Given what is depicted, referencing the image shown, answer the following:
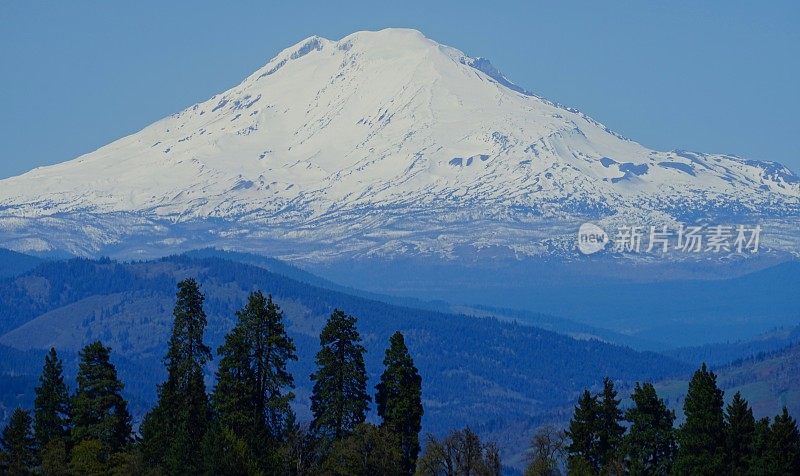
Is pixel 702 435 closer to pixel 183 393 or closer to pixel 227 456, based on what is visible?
pixel 227 456

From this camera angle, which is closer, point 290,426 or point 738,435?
point 738,435

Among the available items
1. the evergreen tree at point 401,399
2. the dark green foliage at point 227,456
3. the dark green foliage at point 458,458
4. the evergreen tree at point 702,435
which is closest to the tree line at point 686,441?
the evergreen tree at point 702,435

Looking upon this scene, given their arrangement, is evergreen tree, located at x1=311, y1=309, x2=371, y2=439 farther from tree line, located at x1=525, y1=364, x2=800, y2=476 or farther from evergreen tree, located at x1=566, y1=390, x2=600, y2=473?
evergreen tree, located at x1=566, y1=390, x2=600, y2=473

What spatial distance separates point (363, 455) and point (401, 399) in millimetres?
5591

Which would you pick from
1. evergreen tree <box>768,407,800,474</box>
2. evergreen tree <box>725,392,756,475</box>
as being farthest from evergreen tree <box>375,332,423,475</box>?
evergreen tree <box>768,407,800,474</box>

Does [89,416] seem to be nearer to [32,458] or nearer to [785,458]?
[32,458]

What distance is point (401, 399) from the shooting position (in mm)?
105875

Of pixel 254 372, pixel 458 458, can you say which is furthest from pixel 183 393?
pixel 458 458

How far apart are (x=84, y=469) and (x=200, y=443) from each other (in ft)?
26.0

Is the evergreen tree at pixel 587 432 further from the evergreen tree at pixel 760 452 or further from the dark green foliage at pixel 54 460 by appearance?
the dark green foliage at pixel 54 460

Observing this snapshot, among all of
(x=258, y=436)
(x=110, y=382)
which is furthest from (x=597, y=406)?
(x=110, y=382)

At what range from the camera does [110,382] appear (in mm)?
110438

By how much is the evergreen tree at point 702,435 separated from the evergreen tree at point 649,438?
3105 mm

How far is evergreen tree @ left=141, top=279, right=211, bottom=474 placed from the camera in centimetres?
10588
